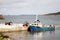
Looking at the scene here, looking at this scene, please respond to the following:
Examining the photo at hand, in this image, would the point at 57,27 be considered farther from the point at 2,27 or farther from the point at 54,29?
the point at 2,27

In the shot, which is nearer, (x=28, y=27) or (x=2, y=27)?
(x=2, y=27)

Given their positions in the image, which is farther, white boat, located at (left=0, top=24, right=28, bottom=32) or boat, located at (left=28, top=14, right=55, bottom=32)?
boat, located at (left=28, top=14, right=55, bottom=32)

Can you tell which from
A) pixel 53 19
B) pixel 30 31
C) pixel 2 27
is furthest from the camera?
pixel 53 19

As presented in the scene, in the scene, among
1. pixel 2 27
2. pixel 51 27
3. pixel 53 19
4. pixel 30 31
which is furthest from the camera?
pixel 53 19

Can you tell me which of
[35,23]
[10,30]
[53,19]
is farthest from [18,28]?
[53,19]

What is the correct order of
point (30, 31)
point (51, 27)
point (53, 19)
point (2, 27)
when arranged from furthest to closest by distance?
point (53, 19)
point (51, 27)
point (30, 31)
point (2, 27)

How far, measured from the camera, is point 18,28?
1427 centimetres

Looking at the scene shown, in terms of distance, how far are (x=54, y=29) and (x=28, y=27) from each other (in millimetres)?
1986

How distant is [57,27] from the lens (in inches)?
672

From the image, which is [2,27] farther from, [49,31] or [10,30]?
[49,31]

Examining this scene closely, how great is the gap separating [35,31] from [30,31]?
0.32 metres

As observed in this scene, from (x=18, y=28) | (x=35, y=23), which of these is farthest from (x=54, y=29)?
(x=18, y=28)

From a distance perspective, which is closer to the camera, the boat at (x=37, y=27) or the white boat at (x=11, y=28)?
the white boat at (x=11, y=28)

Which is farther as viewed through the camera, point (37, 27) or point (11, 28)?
point (37, 27)
